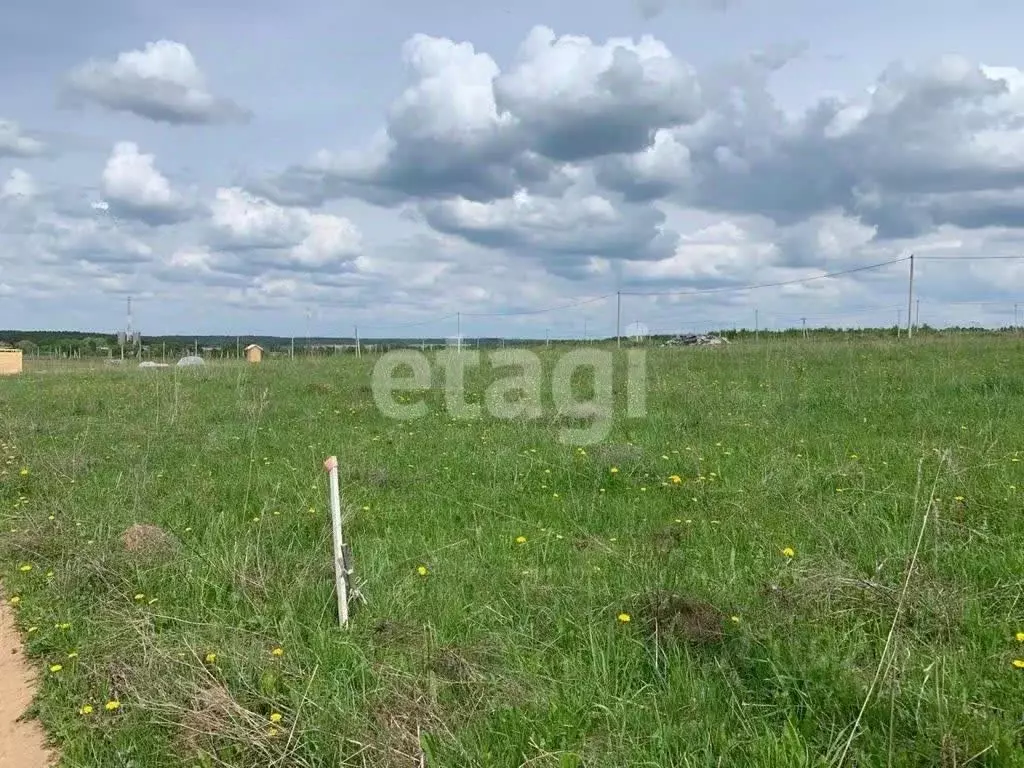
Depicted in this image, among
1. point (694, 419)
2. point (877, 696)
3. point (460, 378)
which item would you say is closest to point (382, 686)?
point (877, 696)

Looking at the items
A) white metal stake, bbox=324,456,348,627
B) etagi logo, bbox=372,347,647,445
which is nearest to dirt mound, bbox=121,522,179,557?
white metal stake, bbox=324,456,348,627

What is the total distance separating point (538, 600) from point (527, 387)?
9.20m

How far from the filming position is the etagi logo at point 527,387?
33.3 feet

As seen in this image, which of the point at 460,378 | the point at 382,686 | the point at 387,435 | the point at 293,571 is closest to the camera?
the point at 382,686

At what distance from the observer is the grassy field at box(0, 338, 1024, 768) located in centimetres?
290

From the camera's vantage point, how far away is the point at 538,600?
402cm

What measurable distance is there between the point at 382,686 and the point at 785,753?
1.54m

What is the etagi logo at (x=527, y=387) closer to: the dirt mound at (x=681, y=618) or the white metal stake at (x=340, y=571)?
the dirt mound at (x=681, y=618)

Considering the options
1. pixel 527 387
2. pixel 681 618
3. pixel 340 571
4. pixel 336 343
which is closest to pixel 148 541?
pixel 340 571

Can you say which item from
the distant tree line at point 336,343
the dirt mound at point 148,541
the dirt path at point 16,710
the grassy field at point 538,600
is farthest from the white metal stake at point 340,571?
the distant tree line at point 336,343

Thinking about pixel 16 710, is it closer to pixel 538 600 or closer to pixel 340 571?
pixel 340 571

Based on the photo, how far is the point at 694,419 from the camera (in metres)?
9.44

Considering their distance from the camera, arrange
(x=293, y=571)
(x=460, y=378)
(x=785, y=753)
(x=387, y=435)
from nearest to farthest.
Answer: (x=785, y=753)
(x=293, y=571)
(x=387, y=435)
(x=460, y=378)

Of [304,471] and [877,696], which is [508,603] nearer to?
[877,696]
